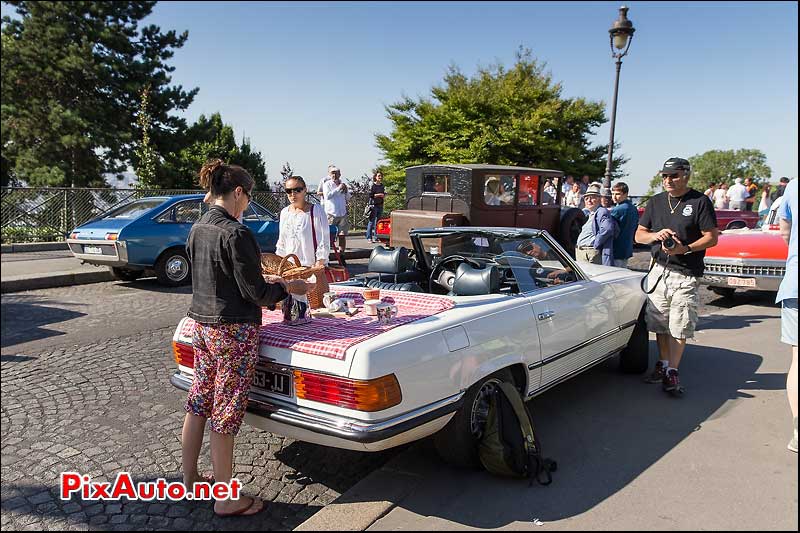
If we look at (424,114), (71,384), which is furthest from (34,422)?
(424,114)

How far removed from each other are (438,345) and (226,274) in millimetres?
1126

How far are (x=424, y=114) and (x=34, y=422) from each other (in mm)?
23822

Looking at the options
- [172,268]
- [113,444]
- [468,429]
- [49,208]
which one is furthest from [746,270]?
[49,208]

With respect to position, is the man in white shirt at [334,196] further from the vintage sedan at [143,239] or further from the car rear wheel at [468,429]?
the car rear wheel at [468,429]

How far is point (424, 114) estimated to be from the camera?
2614 cm

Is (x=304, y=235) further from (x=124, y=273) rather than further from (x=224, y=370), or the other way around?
(x=124, y=273)

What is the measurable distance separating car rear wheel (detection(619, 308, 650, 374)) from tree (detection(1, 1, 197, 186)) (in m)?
4.81

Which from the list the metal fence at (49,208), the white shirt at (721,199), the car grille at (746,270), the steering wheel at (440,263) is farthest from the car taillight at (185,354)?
the white shirt at (721,199)

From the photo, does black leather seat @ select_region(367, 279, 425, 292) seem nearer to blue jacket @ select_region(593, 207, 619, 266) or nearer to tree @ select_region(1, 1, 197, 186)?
tree @ select_region(1, 1, 197, 186)

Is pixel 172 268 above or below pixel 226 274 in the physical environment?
below

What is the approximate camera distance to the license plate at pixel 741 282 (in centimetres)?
852

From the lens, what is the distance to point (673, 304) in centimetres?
482

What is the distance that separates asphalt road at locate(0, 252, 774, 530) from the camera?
2.90 meters

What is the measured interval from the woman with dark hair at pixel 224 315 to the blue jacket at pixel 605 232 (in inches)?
196
